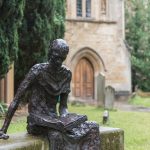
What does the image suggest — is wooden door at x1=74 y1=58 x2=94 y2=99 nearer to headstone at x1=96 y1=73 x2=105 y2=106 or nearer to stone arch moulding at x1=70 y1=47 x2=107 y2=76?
stone arch moulding at x1=70 y1=47 x2=107 y2=76

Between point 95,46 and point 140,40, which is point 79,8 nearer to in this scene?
point 95,46

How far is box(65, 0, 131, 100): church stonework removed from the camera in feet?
99.6

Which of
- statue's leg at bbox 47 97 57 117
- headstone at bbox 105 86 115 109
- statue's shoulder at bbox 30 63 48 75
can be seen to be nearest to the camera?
statue's shoulder at bbox 30 63 48 75

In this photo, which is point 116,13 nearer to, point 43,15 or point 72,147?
point 43,15

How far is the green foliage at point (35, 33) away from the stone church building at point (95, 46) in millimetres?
10534

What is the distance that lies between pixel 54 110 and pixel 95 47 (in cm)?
2466

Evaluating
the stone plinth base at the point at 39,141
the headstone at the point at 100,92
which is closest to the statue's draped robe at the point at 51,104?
the stone plinth base at the point at 39,141

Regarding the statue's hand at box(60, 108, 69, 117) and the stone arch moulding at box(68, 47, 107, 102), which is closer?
the statue's hand at box(60, 108, 69, 117)

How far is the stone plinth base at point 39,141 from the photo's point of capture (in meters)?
5.61

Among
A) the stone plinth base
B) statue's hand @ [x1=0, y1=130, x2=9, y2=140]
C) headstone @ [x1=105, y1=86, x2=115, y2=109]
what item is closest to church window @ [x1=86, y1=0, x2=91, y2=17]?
headstone @ [x1=105, y1=86, x2=115, y2=109]

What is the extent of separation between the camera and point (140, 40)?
33.7m

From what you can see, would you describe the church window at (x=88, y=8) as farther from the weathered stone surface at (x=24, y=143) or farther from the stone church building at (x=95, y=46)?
the weathered stone surface at (x=24, y=143)

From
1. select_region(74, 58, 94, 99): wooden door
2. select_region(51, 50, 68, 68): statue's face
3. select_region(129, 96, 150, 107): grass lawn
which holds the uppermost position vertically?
select_region(51, 50, 68, 68): statue's face

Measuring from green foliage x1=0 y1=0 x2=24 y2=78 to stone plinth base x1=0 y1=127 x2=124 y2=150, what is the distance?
27.8ft
